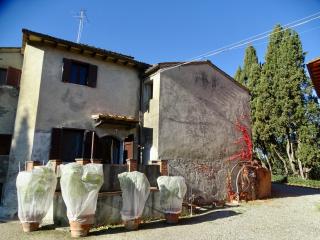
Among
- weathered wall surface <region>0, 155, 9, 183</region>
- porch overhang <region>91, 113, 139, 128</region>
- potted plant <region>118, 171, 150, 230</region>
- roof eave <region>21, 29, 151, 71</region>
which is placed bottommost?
potted plant <region>118, 171, 150, 230</region>

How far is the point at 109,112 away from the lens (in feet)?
45.0

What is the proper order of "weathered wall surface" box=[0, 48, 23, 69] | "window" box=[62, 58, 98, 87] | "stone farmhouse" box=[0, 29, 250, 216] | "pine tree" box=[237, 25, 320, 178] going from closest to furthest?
"stone farmhouse" box=[0, 29, 250, 216] → "window" box=[62, 58, 98, 87] → "weathered wall surface" box=[0, 48, 23, 69] → "pine tree" box=[237, 25, 320, 178]

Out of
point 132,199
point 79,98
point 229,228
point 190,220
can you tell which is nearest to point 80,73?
point 79,98

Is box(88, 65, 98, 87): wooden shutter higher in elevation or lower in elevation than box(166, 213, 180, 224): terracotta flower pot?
higher

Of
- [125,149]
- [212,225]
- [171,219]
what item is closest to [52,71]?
[125,149]

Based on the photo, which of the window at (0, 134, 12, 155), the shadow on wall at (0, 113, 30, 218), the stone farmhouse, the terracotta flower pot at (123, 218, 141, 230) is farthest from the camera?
the window at (0, 134, 12, 155)

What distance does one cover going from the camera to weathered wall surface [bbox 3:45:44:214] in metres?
11.5

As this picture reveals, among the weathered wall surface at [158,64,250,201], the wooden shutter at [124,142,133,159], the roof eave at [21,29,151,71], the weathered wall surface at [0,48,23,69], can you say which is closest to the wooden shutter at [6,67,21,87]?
the weathered wall surface at [0,48,23,69]

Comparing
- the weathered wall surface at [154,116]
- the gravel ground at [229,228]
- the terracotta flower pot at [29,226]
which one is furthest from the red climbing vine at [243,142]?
the terracotta flower pot at [29,226]

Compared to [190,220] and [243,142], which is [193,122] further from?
[190,220]

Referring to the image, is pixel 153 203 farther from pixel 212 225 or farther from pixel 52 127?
pixel 52 127

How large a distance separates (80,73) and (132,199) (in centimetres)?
683

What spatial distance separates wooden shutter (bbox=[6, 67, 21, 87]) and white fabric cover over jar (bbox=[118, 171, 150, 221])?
25.9 ft

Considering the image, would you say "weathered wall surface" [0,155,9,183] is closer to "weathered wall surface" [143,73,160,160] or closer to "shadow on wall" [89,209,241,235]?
"shadow on wall" [89,209,241,235]
